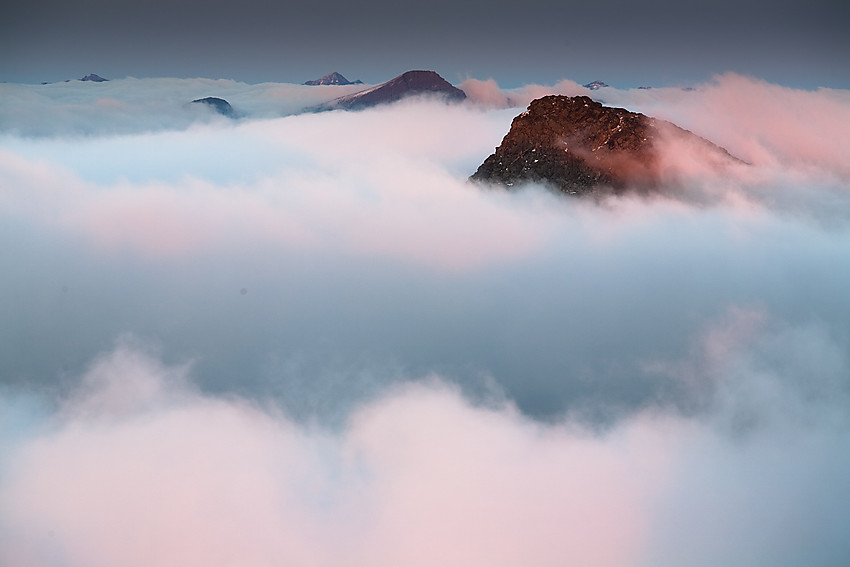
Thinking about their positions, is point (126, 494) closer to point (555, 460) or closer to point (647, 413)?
point (555, 460)

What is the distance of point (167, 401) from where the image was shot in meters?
160

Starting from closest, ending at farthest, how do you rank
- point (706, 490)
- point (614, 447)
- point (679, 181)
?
point (706, 490) → point (614, 447) → point (679, 181)

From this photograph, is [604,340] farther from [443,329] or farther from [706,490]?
[706,490]

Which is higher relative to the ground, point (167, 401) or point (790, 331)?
point (790, 331)

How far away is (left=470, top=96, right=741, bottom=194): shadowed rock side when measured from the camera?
→ 523ft

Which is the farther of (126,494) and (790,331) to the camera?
(790,331)

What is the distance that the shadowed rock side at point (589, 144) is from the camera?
15950 cm

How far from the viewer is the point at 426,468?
121500 mm

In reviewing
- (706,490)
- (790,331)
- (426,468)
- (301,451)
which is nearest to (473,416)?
(426,468)

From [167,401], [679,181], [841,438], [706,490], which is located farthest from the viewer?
[679,181]

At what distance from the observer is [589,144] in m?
160

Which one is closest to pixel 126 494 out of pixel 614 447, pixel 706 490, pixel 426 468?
pixel 426 468

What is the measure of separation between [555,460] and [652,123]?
3819 inches

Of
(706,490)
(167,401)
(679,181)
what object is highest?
(679,181)
